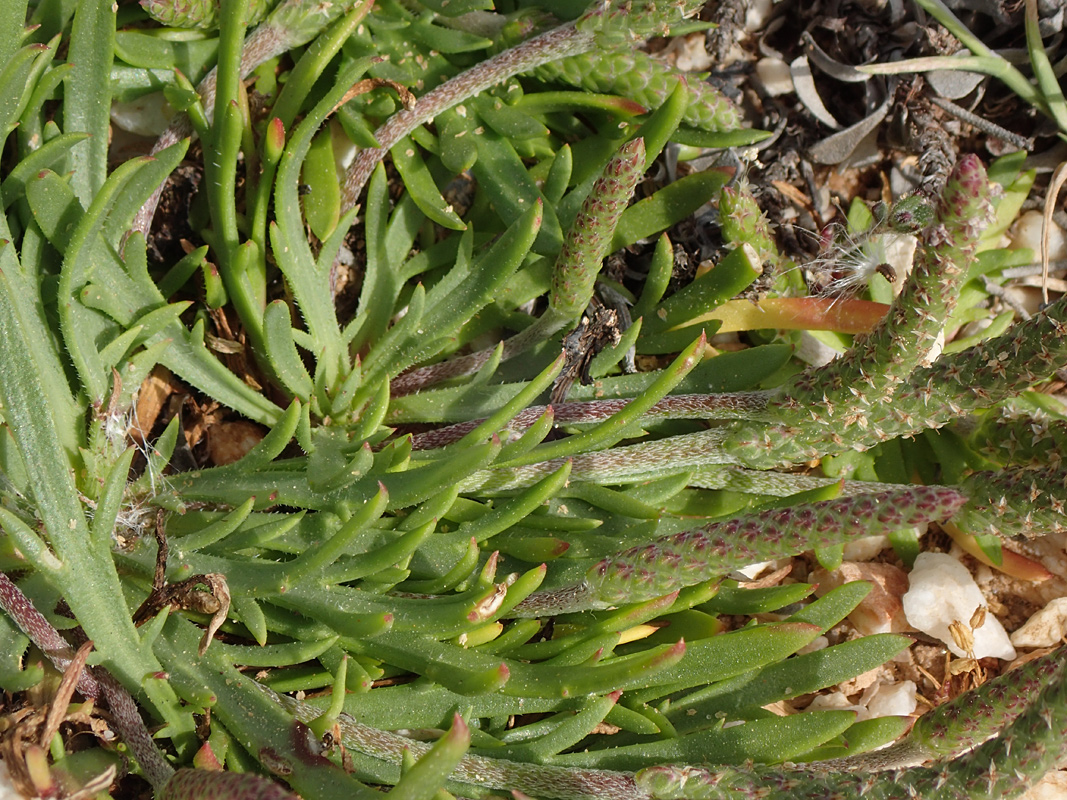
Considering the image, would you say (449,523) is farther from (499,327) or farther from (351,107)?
(351,107)

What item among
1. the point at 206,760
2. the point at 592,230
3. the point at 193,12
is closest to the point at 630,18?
the point at 592,230

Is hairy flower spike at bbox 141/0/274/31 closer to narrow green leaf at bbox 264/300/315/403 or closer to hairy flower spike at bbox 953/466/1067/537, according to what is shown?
narrow green leaf at bbox 264/300/315/403

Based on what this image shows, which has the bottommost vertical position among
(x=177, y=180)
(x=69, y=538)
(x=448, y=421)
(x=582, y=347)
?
(x=448, y=421)

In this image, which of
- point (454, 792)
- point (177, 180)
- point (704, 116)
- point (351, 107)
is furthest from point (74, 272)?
point (704, 116)

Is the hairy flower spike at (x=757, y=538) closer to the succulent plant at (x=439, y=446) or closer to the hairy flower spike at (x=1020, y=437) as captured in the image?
the succulent plant at (x=439, y=446)

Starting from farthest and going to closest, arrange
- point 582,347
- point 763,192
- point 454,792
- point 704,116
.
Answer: point 763,192 < point 704,116 < point 582,347 < point 454,792

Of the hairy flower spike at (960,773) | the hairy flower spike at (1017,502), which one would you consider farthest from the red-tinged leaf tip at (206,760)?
the hairy flower spike at (1017,502)
